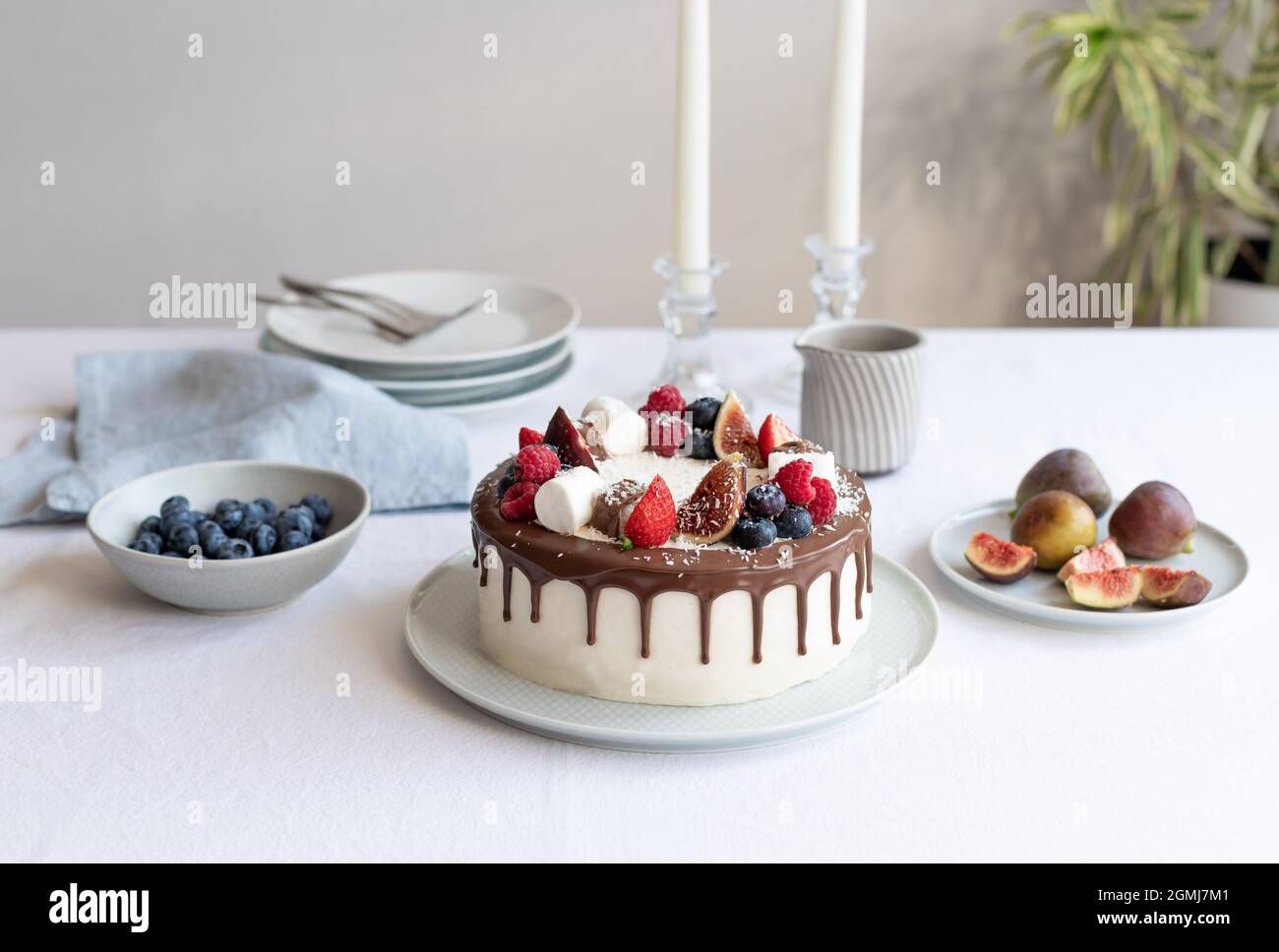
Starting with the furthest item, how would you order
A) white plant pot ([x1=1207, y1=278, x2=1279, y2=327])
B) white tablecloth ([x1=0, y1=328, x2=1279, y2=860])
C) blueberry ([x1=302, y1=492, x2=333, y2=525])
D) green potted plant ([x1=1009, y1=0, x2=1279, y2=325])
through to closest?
white plant pot ([x1=1207, y1=278, x2=1279, y2=327]) → green potted plant ([x1=1009, y1=0, x2=1279, y2=325]) → blueberry ([x1=302, y1=492, x2=333, y2=525]) → white tablecloth ([x1=0, y1=328, x2=1279, y2=860])

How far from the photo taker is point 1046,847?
1034 mm

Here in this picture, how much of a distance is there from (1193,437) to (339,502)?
4.08ft

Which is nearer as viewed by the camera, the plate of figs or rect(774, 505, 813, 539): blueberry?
rect(774, 505, 813, 539): blueberry

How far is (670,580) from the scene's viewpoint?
119 centimetres

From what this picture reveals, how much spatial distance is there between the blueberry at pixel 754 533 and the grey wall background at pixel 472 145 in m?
3.10

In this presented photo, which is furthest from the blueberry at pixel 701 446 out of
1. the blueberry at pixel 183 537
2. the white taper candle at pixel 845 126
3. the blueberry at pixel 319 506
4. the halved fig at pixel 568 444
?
the white taper candle at pixel 845 126

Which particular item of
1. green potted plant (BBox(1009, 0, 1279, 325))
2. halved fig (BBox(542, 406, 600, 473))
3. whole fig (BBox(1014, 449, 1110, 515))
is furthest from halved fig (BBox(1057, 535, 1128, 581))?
green potted plant (BBox(1009, 0, 1279, 325))

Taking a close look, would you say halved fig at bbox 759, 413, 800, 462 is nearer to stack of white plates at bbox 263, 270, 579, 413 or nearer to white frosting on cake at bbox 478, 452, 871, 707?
white frosting on cake at bbox 478, 452, 871, 707

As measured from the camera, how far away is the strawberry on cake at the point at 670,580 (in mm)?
1200

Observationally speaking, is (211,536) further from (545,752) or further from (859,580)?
(859,580)

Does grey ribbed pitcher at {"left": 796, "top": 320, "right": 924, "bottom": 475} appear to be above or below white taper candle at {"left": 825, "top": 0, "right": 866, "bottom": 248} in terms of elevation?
below

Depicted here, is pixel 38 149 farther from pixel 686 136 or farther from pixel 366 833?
pixel 366 833

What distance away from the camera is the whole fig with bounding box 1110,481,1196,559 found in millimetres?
1465
